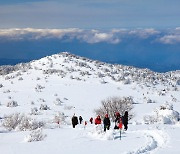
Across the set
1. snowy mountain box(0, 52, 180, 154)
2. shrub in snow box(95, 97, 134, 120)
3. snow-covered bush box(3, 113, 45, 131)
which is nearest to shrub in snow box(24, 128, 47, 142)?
snowy mountain box(0, 52, 180, 154)

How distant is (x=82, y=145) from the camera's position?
24641 millimetres

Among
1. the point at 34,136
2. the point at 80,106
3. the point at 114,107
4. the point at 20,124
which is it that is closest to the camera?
the point at 34,136

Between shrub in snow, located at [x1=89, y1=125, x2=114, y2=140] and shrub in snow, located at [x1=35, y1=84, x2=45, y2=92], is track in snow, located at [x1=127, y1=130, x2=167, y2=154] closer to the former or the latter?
shrub in snow, located at [x1=89, y1=125, x2=114, y2=140]

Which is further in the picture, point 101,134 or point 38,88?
point 38,88

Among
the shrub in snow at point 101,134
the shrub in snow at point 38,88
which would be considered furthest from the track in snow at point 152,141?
the shrub in snow at point 38,88

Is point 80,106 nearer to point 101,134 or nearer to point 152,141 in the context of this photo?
point 101,134

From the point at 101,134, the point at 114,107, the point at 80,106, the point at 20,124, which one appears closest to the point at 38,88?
the point at 80,106

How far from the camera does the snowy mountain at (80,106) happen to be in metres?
24.6

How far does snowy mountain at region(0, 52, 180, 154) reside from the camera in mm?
24609

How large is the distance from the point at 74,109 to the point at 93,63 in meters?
103

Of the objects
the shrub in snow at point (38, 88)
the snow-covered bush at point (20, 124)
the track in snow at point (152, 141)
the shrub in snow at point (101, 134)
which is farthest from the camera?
the shrub in snow at point (38, 88)

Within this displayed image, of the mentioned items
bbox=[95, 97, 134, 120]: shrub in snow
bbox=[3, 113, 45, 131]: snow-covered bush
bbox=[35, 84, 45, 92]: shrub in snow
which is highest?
bbox=[35, 84, 45, 92]: shrub in snow

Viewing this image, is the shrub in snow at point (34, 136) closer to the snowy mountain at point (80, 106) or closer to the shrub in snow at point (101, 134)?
the snowy mountain at point (80, 106)

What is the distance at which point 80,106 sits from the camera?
8375 cm
